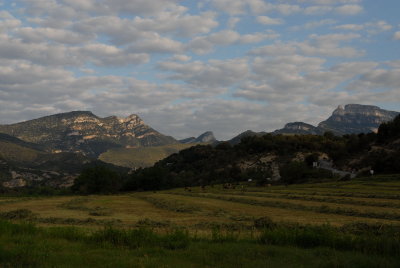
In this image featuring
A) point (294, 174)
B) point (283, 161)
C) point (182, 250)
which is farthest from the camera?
point (283, 161)

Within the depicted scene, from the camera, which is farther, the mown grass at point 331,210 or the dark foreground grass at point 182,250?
the mown grass at point 331,210

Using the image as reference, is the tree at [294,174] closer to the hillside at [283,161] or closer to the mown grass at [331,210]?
the hillside at [283,161]

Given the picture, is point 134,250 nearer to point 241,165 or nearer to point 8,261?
point 8,261

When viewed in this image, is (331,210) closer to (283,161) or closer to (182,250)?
(182,250)

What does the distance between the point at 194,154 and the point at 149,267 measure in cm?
18317

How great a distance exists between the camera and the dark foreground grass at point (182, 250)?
1323 centimetres

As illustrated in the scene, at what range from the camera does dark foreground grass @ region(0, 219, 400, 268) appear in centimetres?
1323

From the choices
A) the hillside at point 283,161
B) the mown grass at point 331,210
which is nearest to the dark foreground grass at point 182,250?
the mown grass at point 331,210

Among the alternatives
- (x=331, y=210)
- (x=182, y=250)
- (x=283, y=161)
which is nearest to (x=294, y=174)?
(x=283, y=161)

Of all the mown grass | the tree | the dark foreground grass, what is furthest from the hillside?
the dark foreground grass

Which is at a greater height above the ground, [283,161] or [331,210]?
[283,161]

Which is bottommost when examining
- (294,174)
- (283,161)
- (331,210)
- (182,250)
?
(331,210)

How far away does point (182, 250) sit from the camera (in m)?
15.4

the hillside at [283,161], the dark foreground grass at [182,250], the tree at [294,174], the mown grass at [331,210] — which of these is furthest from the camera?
the hillside at [283,161]
